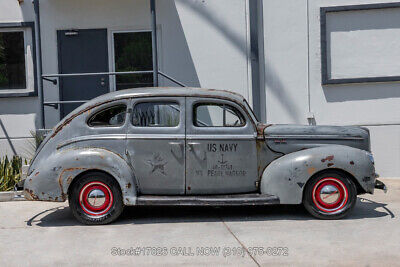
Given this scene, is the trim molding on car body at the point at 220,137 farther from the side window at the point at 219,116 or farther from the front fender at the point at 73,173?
the front fender at the point at 73,173

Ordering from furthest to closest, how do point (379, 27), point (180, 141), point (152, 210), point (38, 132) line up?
point (379, 27), point (38, 132), point (152, 210), point (180, 141)

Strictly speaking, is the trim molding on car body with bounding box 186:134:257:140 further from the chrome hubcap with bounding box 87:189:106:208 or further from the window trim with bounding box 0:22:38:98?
the window trim with bounding box 0:22:38:98

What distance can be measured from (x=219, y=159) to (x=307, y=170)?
1.18 meters

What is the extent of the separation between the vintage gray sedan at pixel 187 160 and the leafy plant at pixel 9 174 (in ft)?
8.07

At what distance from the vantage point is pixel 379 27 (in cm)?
998

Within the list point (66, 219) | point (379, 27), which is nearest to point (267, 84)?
point (379, 27)

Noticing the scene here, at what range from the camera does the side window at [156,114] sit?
252 inches

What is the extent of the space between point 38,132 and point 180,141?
3.73m

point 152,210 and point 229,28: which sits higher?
point 229,28

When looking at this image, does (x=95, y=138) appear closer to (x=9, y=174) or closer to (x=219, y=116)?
(x=219, y=116)

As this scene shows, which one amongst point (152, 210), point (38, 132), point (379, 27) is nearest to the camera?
point (152, 210)

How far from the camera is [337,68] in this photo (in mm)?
10062

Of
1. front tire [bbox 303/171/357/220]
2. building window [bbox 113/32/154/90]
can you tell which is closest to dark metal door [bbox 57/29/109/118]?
building window [bbox 113/32/154/90]

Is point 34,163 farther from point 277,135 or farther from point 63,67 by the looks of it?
point 63,67
